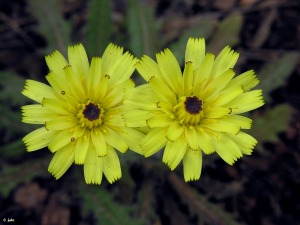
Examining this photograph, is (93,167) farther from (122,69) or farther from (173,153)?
(122,69)

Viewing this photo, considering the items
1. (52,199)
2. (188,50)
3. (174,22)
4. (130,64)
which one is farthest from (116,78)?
(174,22)

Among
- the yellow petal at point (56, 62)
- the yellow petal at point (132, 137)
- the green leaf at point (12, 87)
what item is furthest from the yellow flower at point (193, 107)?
the green leaf at point (12, 87)

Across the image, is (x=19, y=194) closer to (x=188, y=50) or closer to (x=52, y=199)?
(x=52, y=199)

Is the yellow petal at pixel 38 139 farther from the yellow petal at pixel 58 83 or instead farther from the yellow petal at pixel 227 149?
the yellow petal at pixel 227 149

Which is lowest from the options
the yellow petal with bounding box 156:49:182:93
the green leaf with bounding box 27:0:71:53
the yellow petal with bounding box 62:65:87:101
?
the yellow petal with bounding box 156:49:182:93

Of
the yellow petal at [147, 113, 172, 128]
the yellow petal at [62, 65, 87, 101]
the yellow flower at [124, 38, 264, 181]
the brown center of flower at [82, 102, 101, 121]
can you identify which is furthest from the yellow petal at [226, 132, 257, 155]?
the yellow petal at [62, 65, 87, 101]

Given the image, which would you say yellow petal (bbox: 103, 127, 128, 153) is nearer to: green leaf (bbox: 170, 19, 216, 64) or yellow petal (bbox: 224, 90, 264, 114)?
yellow petal (bbox: 224, 90, 264, 114)
